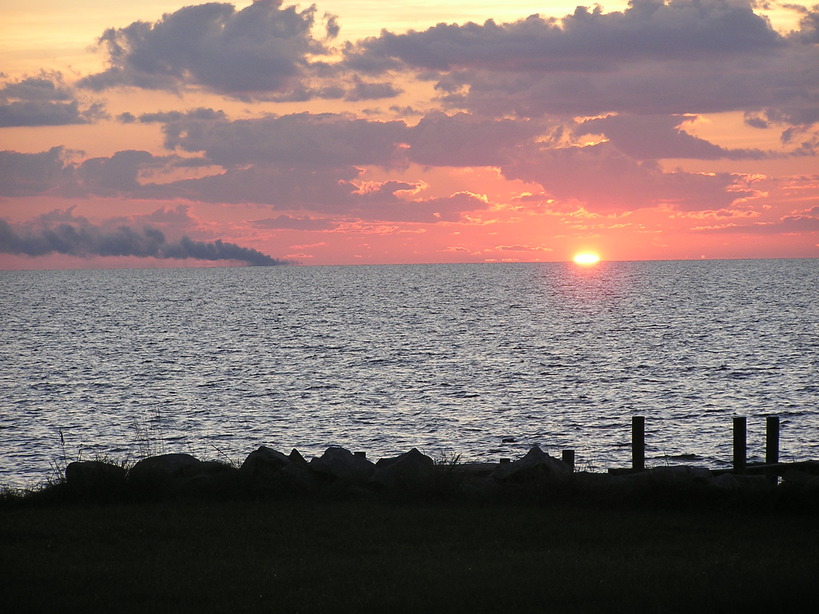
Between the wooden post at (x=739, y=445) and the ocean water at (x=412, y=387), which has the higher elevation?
the wooden post at (x=739, y=445)

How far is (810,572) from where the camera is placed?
11.6m

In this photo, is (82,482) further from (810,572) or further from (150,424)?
(150,424)

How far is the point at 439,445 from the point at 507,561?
79.6ft

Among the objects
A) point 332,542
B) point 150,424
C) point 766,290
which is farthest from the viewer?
point 766,290

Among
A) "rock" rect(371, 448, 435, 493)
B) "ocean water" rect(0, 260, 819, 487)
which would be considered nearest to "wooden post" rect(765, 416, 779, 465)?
"ocean water" rect(0, 260, 819, 487)

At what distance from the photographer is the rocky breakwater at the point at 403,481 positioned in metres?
16.3

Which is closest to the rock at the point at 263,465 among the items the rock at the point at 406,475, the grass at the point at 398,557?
the grass at the point at 398,557

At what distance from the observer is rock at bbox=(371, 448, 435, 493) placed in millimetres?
17000

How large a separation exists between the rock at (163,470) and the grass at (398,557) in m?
0.68

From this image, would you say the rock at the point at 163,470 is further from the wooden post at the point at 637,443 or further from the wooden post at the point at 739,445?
the wooden post at the point at 739,445

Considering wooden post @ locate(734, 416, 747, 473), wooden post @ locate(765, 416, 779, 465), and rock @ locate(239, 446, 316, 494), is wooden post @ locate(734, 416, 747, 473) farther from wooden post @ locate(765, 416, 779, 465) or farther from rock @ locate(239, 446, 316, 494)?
rock @ locate(239, 446, 316, 494)

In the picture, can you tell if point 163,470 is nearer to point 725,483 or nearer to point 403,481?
point 403,481

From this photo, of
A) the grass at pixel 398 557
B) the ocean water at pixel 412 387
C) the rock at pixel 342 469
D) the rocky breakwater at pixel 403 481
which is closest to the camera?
the grass at pixel 398 557

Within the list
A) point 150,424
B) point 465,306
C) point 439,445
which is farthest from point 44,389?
point 465,306
